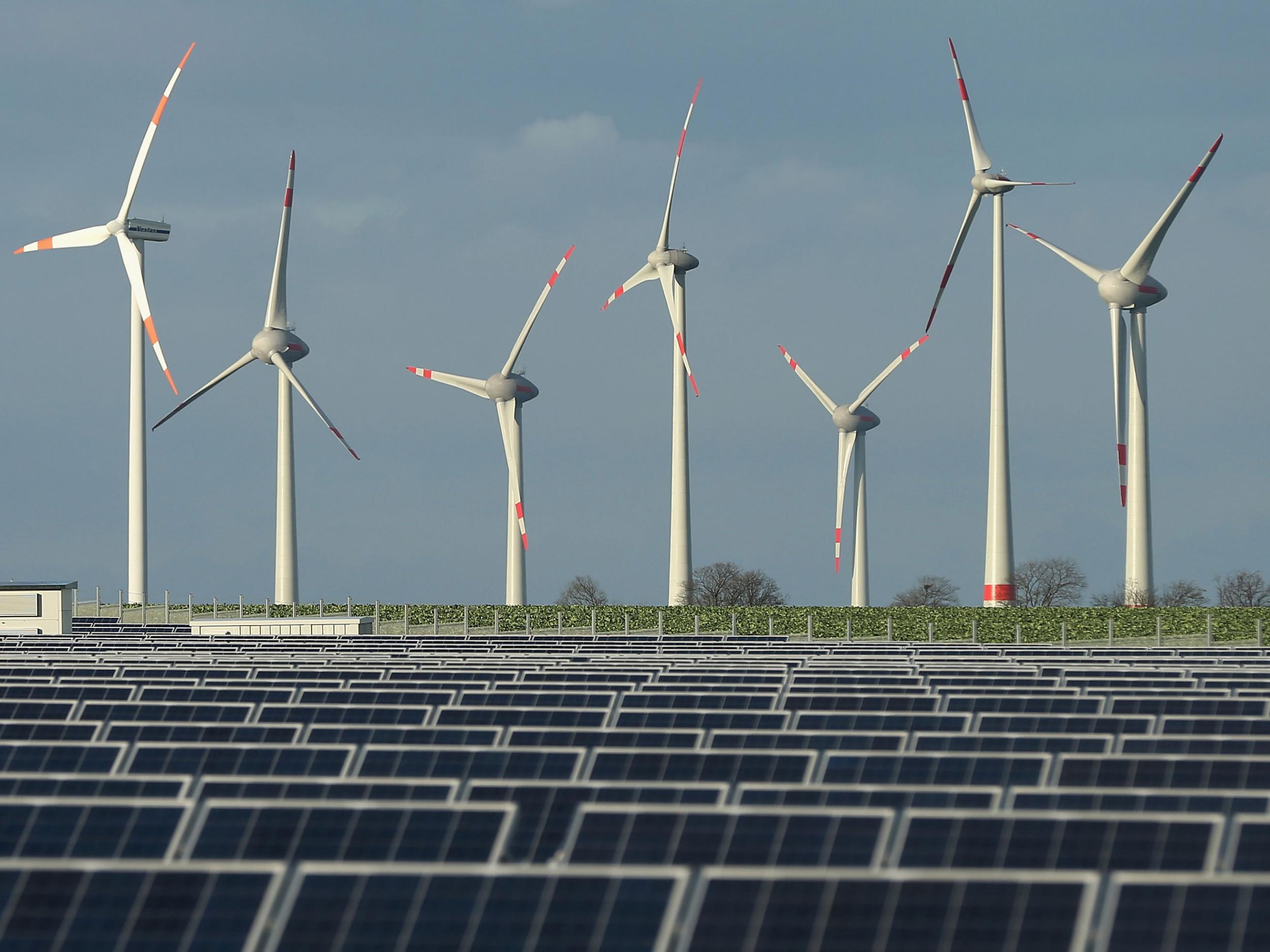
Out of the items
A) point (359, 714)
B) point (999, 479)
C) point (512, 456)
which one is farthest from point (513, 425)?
point (359, 714)

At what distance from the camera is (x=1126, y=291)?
84.4 m

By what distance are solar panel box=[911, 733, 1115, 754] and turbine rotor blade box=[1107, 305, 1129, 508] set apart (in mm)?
63330

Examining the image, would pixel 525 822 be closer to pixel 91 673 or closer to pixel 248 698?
pixel 248 698

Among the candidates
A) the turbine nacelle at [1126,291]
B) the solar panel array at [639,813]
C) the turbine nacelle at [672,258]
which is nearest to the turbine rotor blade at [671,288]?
the turbine nacelle at [672,258]

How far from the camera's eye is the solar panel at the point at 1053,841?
1208 centimetres

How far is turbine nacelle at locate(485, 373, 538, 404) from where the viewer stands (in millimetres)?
99875

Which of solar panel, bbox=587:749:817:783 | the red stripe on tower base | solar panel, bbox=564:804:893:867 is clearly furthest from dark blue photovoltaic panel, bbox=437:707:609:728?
the red stripe on tower base

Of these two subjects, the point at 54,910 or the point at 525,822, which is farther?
the point at 525,822

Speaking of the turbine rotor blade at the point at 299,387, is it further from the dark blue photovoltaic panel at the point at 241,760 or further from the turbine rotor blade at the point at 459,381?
the dark blue photovoltaic panel at the point at 241,760

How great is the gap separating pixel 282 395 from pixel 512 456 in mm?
14808

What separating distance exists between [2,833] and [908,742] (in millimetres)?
10444

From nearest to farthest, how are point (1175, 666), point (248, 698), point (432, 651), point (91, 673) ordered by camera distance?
point (248, 698) → point (91, 673) → point (1175, 666) → point (432, 651)

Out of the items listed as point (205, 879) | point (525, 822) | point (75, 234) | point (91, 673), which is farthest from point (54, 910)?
point (75, 234)

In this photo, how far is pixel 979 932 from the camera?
9.01 m
